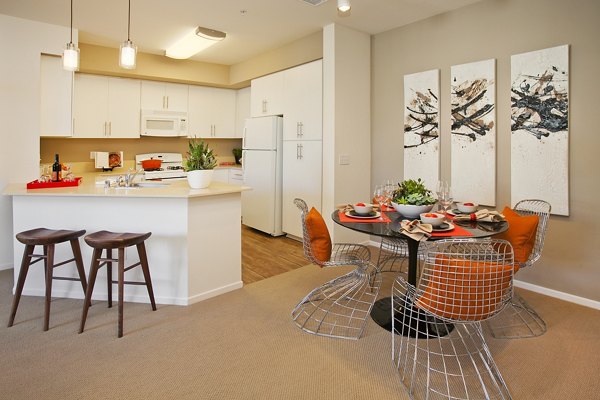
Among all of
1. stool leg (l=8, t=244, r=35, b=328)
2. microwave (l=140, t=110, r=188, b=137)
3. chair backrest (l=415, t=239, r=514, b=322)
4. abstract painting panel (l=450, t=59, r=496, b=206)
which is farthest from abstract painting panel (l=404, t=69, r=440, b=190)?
stool leg (l=8, t=244, r=35, b=328)

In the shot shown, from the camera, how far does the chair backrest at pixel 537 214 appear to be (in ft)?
8.96

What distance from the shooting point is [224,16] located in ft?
13.6

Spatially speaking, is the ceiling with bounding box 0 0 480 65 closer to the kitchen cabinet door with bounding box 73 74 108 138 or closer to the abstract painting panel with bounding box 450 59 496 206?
the kitchen cabinet door with bounding box 73 74 108 138

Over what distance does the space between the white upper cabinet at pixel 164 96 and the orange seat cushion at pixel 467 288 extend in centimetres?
516

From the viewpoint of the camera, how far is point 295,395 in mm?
1993

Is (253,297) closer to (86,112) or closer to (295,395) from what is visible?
(295,395)

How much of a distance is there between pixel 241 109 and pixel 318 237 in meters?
4.42

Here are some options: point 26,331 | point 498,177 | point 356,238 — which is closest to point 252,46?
point 356,238

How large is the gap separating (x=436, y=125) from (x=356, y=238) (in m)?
1.64

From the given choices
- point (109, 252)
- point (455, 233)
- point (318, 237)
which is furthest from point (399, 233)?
point (109, 252)

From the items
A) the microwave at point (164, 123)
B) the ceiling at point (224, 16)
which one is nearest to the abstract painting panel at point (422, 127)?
the ceiling at point (224, 16)

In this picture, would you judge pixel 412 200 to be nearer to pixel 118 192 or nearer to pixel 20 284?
pixel 118 192

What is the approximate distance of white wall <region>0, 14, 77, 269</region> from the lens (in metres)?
3.99

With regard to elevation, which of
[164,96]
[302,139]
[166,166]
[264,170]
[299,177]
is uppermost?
[164,96]
